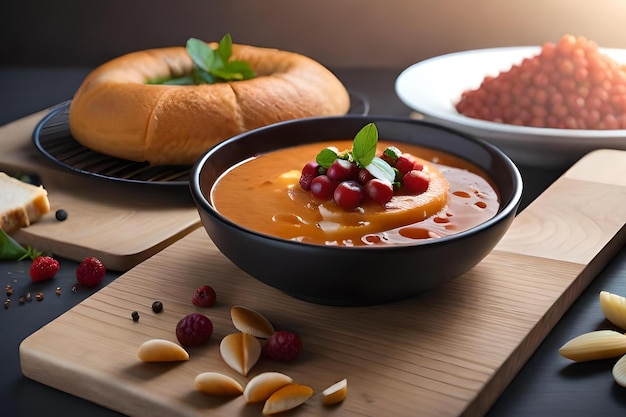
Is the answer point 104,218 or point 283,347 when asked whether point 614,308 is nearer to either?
point 283,347

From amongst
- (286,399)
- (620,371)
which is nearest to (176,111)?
(286,399)

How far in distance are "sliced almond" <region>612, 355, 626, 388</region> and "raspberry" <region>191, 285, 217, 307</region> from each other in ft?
2.07

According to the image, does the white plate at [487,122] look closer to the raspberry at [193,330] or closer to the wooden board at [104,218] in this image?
the wooden board at [104,218]

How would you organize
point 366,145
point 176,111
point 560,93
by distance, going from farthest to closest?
1. point 560,93
2. point 176,111
3. point 366,145

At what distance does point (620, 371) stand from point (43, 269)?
39.7 inches

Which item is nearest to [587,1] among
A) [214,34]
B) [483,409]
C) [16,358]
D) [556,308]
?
[214,34]

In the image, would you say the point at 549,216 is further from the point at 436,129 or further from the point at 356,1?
the point at 356,1

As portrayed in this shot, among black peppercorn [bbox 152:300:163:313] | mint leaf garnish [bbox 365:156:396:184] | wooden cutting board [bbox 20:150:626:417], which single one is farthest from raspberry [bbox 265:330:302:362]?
mint leaf garnish [bbox 365:156:396:184]

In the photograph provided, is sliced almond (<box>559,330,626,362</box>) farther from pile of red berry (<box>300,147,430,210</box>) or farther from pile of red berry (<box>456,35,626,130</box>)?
pile of red berry (<box>456,35,626,130</box>)

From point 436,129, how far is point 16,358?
35.7 inches

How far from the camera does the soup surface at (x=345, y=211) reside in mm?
1374

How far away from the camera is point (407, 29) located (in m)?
3.27

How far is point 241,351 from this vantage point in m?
1.25

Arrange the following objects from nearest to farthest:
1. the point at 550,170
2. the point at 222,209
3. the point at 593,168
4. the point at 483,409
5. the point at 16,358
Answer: the point at 483,409 < the point at 16,358 < the point at 222,209 < the point at 593,168 < the point at 550,170
